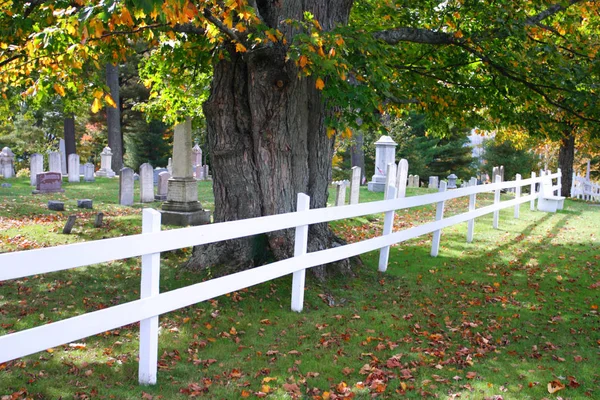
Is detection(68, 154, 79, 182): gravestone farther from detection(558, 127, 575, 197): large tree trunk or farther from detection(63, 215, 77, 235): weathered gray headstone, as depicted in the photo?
detection(558, 127, 575, 197): large tree trunk

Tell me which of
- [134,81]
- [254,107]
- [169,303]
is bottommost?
[169,303]

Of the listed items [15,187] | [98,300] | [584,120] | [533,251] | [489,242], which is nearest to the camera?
[98,300]

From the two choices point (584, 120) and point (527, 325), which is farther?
point (584, 120)

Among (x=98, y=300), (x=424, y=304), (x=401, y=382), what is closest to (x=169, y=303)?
(x=401, y=382)

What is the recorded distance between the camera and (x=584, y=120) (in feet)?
31.8

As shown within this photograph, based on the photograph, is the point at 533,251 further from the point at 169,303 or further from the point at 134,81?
the point at 134,81

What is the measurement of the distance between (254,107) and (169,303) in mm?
3664

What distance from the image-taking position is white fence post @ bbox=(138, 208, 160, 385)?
4.32 meters

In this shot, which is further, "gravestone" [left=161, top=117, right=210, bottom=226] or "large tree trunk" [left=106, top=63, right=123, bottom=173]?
"large tree trunk" [left=106, top=63, right=123, bottom=173]

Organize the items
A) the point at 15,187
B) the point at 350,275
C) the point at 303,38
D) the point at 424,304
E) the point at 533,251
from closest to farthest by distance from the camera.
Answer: the point at 303,38 → the point at 424,304 → the point at 350,275 → the point at 533,251 → the point at 15,187

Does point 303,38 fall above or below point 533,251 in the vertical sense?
above

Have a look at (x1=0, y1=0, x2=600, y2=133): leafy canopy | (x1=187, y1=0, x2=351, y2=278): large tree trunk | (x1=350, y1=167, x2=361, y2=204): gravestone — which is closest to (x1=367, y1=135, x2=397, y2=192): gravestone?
(x1=350, y1=167, x2=361, y2=204): gravestone

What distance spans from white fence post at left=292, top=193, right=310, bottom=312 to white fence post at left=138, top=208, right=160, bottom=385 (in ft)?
7.45

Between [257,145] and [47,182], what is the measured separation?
48.1 ft
